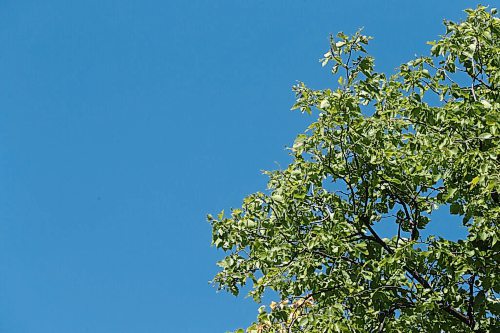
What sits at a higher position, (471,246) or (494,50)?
(494,50)

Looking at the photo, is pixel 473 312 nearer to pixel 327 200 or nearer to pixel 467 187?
pixel 467 187

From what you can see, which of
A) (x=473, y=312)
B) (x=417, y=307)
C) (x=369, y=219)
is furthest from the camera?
(x=369, y=219)

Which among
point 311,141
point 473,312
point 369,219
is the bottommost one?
point 473,312

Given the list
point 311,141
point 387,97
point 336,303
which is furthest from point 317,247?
point 387,97

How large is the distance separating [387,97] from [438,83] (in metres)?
1.05

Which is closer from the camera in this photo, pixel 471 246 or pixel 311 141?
pixel 471 246

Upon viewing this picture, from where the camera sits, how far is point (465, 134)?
12.9 m

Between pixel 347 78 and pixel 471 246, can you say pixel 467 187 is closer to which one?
pixel 471 246

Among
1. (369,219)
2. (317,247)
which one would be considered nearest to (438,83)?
(369,219)

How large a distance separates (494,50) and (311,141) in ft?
13.0

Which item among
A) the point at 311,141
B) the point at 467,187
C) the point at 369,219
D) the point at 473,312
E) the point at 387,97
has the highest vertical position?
the point at 387,97

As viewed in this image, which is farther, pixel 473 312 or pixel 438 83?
pixel 438 83

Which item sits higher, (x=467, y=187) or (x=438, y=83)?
(x=438, y=83)

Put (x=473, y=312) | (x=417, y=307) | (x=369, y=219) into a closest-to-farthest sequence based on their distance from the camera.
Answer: (x=417, y=307) < (x=473, y=312) < (x=369, y=219)
